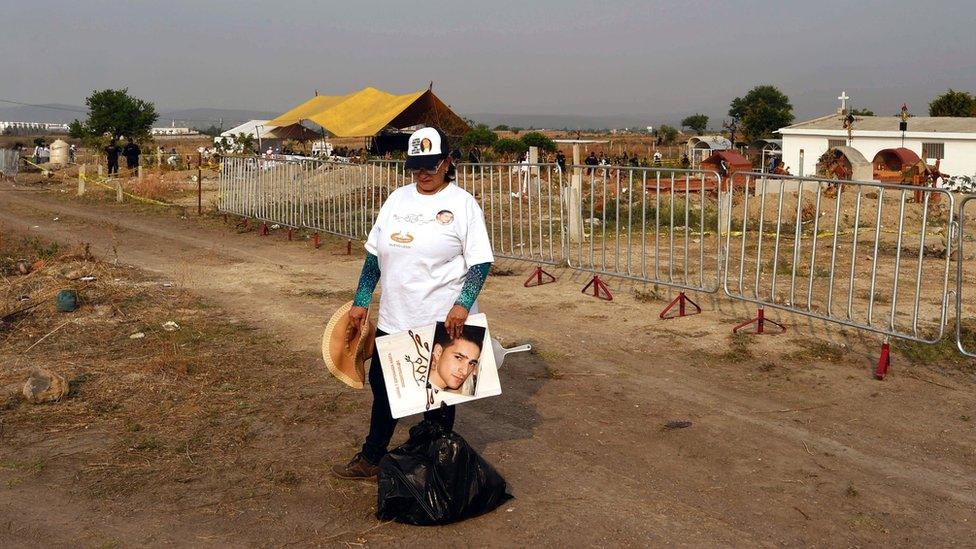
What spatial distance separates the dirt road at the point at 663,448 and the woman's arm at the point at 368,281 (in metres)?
1.03

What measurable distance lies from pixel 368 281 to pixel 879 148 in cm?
4436

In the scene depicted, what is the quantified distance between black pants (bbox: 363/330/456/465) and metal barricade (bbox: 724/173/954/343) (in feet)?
12.5

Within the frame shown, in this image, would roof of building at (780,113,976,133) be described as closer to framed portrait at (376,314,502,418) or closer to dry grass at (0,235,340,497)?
dry grass at (0,235,340,497)

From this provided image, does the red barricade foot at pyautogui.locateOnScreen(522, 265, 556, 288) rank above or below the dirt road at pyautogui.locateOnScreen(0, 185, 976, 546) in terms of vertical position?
above

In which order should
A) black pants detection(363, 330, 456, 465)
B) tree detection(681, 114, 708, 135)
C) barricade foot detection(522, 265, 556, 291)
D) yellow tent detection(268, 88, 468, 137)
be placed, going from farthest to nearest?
tree detection(681, 114, 708, 135) → yellow tent detection(268, 88, 468, 137) → barricade foot detection(522, 265, 556, 291) → black pants detection(363, 330, 456, 465)

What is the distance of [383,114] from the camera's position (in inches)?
1074

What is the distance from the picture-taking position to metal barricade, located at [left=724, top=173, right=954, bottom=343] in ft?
24.9

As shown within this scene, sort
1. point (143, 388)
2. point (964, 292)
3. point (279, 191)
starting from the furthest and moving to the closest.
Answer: point (279, 191) → point (964, 292) → point (143, 388)

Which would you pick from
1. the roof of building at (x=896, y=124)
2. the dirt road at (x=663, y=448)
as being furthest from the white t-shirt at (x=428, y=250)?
the roof of building at (x=896, y=124)

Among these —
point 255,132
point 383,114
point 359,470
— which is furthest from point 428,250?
point 255,132

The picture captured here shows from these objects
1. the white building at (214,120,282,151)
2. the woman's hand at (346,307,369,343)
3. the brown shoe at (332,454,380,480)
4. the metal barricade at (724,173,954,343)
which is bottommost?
the brown shoe at (332,454,380,480)

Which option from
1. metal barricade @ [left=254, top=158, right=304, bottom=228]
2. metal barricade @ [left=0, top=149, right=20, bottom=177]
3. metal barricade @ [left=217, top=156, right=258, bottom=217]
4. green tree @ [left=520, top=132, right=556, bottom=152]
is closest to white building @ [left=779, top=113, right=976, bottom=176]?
green tree @ [left=520, top=132, right=556, bottom=152]

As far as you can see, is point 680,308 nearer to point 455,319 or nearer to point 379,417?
point 379,417

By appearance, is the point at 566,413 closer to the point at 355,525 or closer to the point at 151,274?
the point at 355,525
